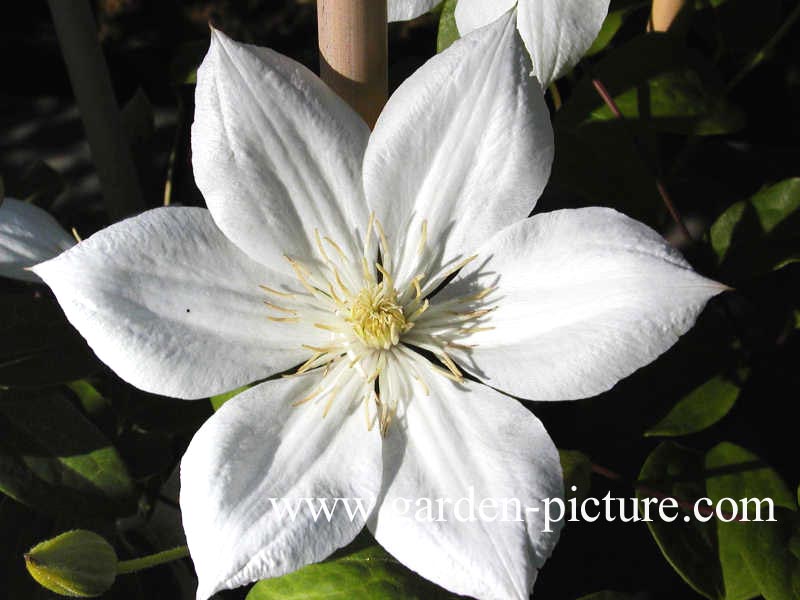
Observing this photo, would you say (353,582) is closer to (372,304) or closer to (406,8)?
(372,304)

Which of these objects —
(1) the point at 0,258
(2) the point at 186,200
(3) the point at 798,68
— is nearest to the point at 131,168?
(2) the point at 186,200

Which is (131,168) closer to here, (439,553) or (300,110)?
(300,110)

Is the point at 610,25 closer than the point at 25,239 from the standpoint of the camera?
No

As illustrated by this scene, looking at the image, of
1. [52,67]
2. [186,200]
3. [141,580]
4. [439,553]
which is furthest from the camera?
[52,67]

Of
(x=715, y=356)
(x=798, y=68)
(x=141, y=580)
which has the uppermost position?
(x=798, y=68)

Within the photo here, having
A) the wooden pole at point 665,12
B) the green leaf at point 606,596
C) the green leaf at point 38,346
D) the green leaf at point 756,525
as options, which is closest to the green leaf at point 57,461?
the green leaf at point 38,346

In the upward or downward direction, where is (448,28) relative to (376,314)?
upward

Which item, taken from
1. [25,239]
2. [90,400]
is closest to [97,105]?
[25,239]
